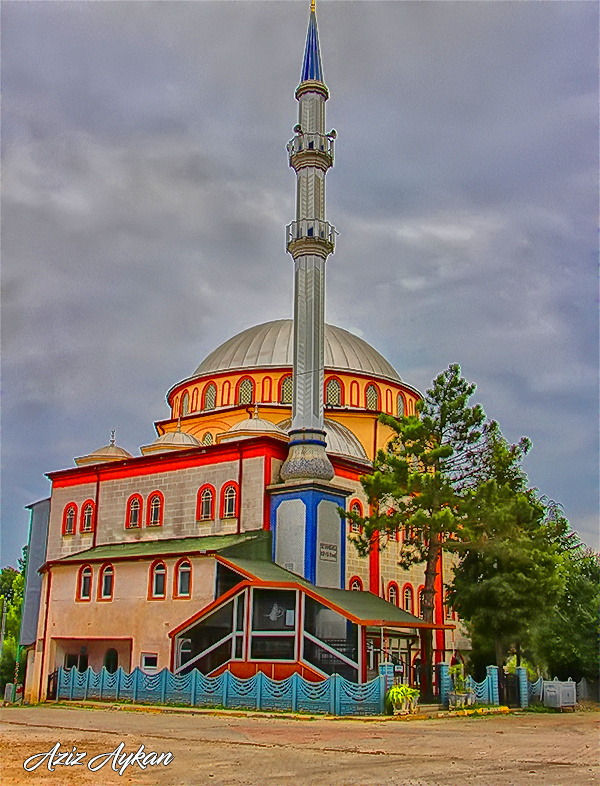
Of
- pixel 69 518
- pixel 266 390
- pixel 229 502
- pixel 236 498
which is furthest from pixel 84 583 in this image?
pixel 266 390

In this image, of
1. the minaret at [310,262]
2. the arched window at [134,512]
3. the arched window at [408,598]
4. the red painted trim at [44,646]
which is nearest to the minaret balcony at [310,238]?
the minaret at [310,262]

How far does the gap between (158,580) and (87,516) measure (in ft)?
20.9

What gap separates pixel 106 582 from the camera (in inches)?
1087

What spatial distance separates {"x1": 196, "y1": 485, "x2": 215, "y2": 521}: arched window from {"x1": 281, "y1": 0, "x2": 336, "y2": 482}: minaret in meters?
2.83

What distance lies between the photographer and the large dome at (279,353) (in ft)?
121

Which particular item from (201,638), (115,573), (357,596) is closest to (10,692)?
(115,573)

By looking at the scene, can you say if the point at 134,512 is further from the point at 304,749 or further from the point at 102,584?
the point at 304,749

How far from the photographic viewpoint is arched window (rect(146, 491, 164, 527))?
29.3 metres

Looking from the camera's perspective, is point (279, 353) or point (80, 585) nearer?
point (80, 585)

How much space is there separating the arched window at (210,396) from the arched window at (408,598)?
448 inches

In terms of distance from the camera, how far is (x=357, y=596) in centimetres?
2553

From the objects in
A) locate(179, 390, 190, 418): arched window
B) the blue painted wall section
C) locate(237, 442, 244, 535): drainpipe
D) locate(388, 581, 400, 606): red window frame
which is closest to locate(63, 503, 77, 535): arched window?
locate(179, 390, 190, 418): arched window

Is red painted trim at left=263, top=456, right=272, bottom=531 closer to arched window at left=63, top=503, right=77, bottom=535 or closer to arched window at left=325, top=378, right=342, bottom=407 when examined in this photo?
arched window at left=63, top=503, right=77, bottom=535

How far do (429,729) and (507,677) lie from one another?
8.52m
